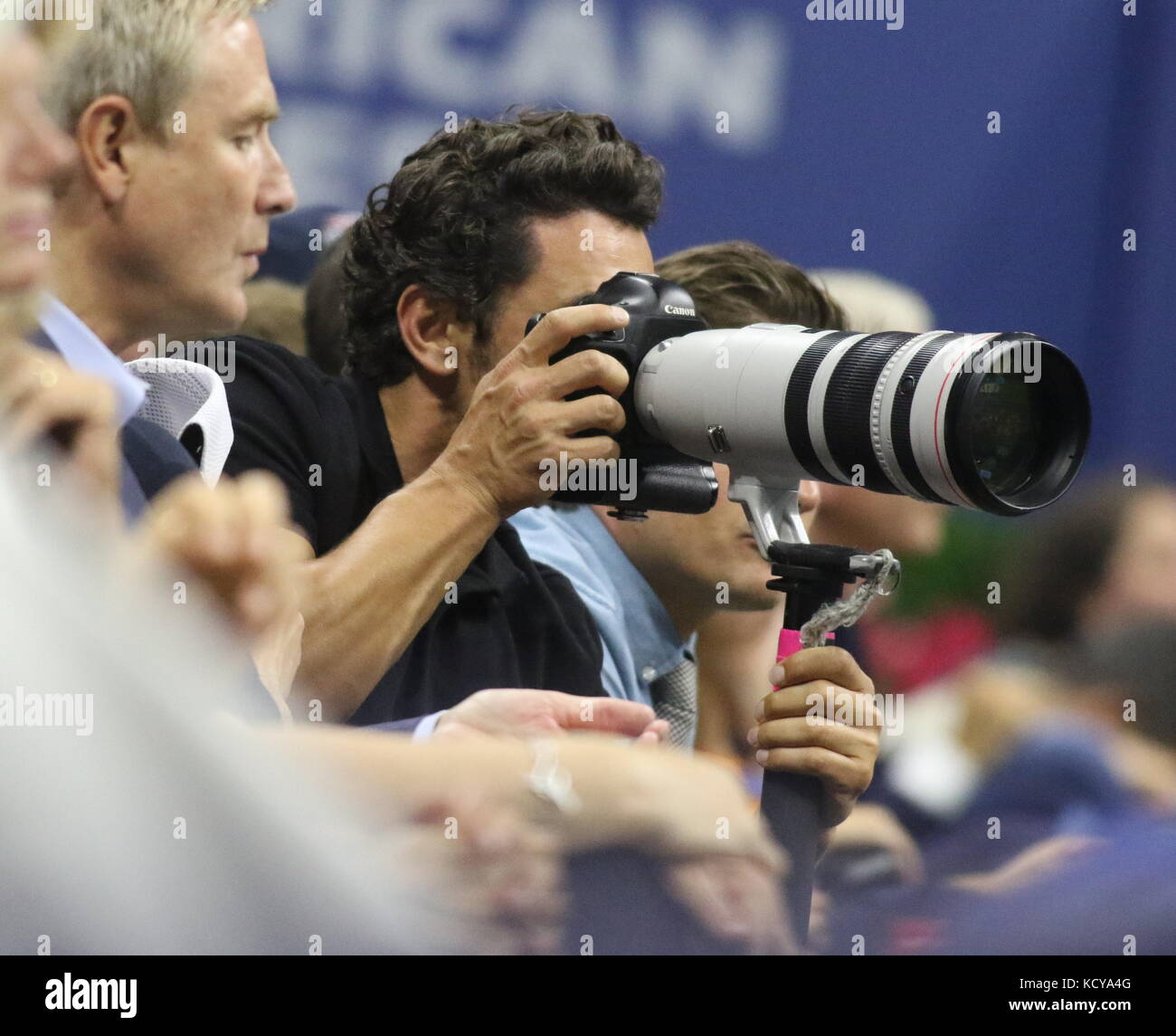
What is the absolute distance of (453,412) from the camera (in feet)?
4.10

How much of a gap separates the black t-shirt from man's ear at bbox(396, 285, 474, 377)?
69mm

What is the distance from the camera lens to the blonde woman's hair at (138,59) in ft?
2.87

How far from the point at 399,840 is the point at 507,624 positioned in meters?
0.58

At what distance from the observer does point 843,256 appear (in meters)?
1.59

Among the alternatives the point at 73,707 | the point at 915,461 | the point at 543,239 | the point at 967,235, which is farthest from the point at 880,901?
the point at 967,235

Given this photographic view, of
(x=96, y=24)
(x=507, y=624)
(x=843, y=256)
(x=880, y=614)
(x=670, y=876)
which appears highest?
(x=843, y=256)

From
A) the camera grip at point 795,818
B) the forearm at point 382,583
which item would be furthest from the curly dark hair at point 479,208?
the camera grip at point 795,818

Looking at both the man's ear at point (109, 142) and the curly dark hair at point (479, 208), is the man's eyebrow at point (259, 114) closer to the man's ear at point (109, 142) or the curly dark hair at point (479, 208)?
the man's ear at point (109, 142)

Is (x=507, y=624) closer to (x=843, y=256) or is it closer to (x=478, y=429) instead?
(x=478, y=429)

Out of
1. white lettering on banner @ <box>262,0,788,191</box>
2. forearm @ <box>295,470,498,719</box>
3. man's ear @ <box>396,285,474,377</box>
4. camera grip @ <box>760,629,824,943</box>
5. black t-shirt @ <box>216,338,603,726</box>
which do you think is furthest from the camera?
white lettering on banner @ <box>262,0,788,191</box>

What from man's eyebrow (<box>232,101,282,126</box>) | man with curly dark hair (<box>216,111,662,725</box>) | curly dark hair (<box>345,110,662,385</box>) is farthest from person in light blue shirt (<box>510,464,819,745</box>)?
man's eyebrow (<box>232,101,282,126</box>)

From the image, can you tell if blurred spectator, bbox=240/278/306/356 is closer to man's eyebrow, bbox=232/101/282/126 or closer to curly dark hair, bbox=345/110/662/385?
curly dark hair, bbox=345/110/662/385

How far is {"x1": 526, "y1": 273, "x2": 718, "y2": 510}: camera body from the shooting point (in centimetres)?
106

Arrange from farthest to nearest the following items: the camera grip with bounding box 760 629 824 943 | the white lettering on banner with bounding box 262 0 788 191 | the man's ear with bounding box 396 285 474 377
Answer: the white lettering on banner with bounding box 262 0 788 191 → the man's ear with bounding box 396 285 474 377 → the camera grip with bounding box 760 629 824 943
